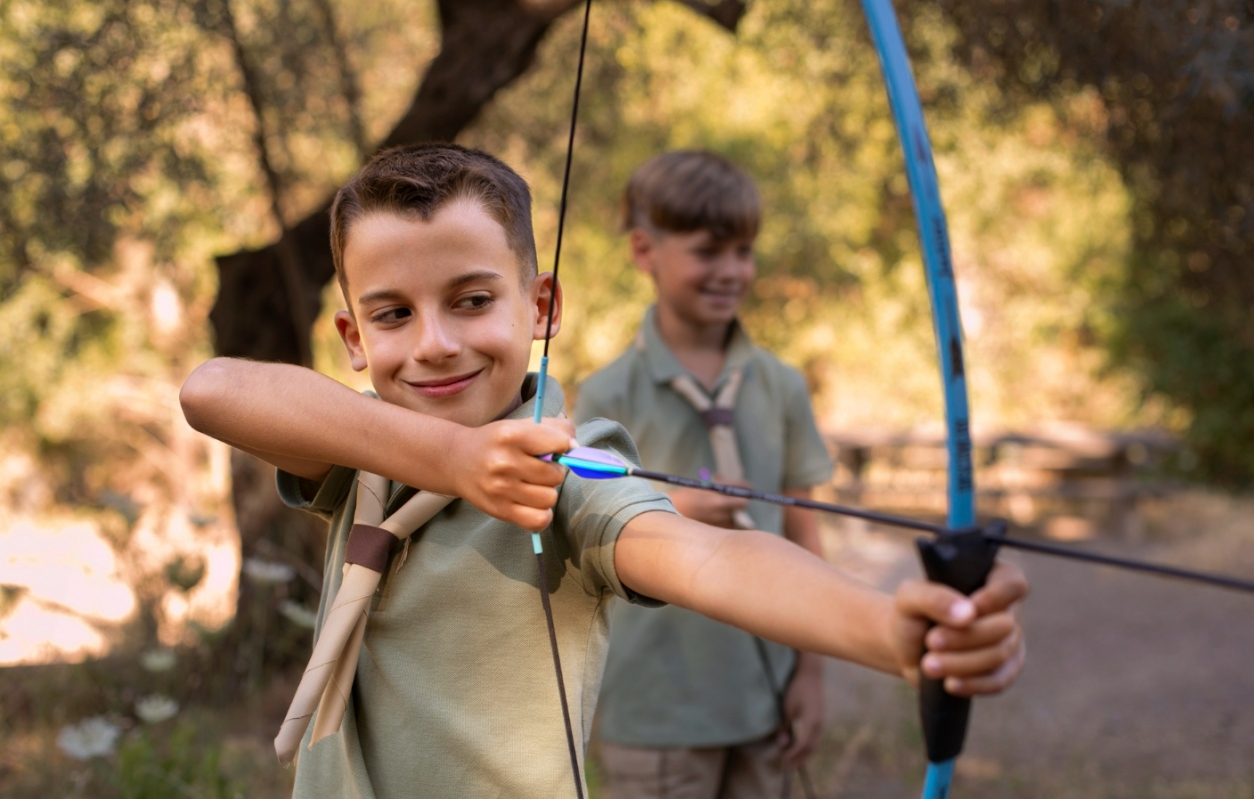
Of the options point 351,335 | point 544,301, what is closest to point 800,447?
point 544,301

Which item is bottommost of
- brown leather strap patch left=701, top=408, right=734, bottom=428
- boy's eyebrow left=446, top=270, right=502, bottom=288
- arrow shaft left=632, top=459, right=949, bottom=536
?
brown leather strap patch left=701, top=408, right=734, bottom=428

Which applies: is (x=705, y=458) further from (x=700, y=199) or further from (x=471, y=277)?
(x=471, y=277)

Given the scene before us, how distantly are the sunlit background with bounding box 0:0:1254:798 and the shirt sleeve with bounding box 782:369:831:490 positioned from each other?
1504 mm

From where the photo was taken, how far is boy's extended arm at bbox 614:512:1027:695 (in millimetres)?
899

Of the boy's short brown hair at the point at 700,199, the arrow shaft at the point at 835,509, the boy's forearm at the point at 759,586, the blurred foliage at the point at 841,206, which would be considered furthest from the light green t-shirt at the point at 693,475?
the blurred foliage at the point at 841,206

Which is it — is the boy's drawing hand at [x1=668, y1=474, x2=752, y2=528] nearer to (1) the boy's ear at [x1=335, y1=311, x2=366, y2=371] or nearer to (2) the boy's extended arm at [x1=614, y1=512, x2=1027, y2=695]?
(1) the boy's ear at [x1=335, y1=311, x2=366, y2=371]

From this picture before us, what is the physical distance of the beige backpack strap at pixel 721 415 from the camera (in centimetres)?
262

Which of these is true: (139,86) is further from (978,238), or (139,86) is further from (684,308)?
(978,238)

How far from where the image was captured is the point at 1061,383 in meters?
15.7

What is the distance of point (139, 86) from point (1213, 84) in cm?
392

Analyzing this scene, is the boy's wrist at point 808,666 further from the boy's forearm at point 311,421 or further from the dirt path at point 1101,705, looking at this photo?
the dirt path at point 1101,705

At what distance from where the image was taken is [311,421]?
51.8 inches

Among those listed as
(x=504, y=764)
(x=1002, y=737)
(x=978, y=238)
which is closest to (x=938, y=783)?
(x=504, y=764)

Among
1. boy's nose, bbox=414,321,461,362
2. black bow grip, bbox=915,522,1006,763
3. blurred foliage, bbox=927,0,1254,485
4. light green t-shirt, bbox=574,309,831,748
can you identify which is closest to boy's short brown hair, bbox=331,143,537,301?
boy's nose, bbox=414,321,461,362
